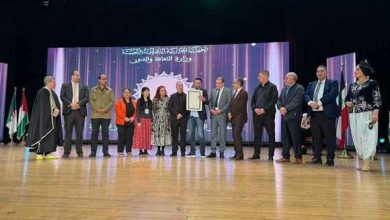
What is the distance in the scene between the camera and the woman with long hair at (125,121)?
5.86 m

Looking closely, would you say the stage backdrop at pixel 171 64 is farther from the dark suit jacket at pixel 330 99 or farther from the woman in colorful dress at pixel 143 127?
the dark suit jacket at pixel 330 99

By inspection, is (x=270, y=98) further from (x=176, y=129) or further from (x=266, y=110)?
(x=176, y=129)

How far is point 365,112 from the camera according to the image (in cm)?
384

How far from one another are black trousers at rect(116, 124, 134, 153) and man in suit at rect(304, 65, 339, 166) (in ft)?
9.03

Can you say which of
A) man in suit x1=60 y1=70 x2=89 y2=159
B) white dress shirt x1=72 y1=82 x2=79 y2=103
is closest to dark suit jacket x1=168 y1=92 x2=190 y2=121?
man in suit x1=60 y1=70 x2=89 y2=159

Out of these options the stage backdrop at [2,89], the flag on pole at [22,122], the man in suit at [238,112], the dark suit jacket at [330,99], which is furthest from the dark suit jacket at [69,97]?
the stage backdrop at [2,89]

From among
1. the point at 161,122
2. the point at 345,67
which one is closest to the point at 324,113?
the point at 161,122

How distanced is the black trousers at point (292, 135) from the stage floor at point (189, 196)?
143cm

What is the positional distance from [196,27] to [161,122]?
4.14 m

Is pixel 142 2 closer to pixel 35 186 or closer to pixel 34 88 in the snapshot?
pixel 34 88

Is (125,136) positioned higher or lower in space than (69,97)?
lower

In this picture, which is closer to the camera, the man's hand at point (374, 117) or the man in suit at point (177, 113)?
A: the man's hand at point (374, 117)

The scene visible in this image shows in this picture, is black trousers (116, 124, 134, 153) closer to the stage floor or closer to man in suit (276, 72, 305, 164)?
man in suit (276, 72, 305, 164)

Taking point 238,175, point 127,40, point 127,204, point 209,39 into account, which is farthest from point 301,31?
point 127,204
